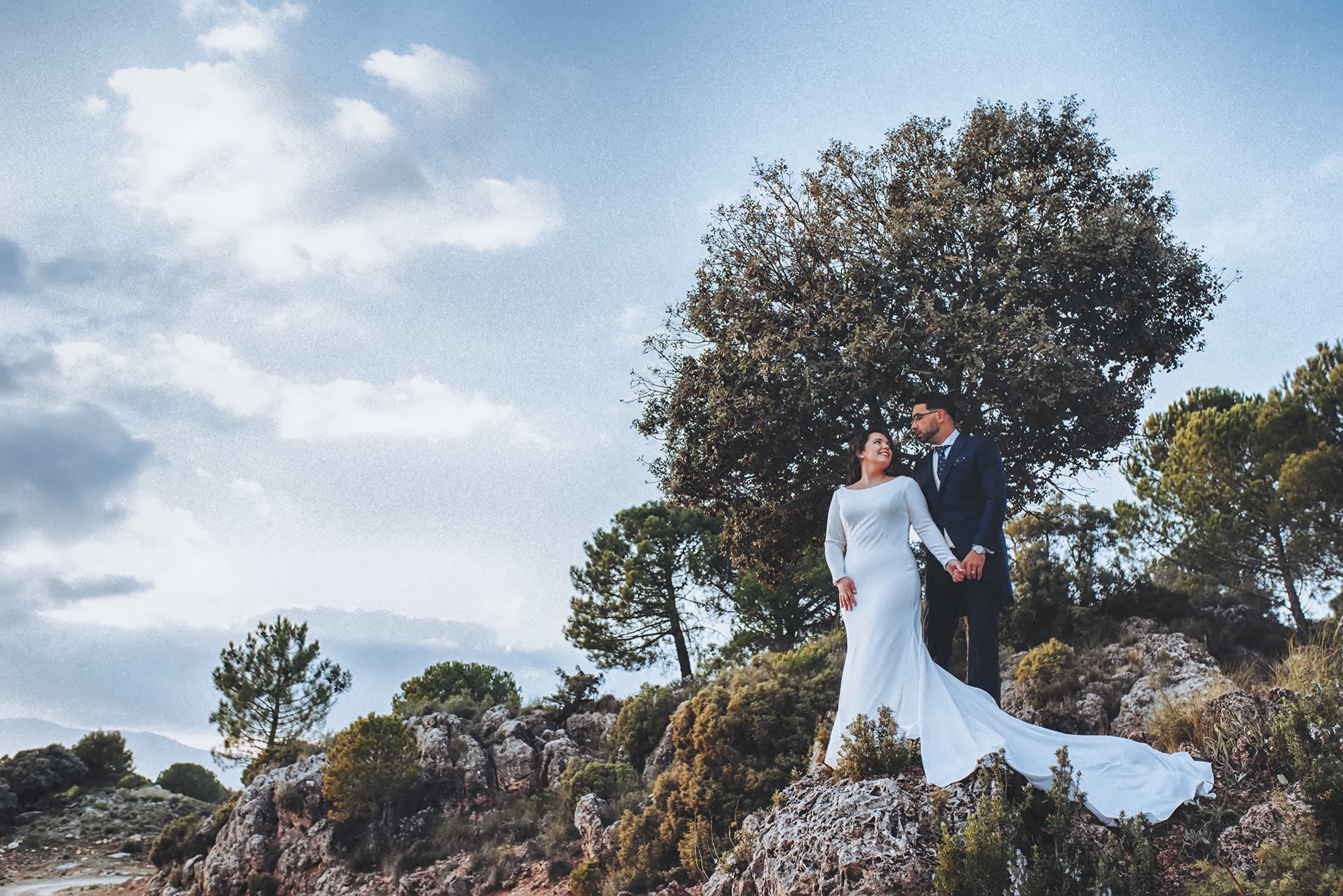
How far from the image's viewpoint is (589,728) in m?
20.2

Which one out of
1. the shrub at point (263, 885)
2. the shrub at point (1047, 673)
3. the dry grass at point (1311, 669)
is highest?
the shrub at point (1047, 673)

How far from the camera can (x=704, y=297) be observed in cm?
1516

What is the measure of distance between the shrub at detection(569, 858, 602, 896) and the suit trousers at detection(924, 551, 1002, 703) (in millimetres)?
6809

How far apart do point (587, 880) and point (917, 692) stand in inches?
302

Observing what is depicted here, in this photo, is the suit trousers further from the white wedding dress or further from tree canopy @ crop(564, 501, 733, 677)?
tree canopy @ crop(564, 501, 733, 677)

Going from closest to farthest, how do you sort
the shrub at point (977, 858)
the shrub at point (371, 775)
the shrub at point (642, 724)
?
the shrub at point (977, 858) → the shrub at point (642, 724) → the shrub at point (371, 775)

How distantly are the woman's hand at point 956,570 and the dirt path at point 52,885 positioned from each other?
27609 mm

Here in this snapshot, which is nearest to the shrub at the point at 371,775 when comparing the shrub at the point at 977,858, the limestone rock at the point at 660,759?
the limestone rock at the point at 660,759

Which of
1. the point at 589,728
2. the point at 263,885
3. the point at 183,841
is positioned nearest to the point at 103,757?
the point at 183,841

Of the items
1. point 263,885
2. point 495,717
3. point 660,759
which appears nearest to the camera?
point 660,759

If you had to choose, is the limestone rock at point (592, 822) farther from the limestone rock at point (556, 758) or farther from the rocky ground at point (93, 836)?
the rocky ground at point (93, 836)

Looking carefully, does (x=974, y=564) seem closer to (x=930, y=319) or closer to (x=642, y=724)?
(x=930, y=319)

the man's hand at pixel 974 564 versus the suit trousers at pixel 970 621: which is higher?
the man's hand at pixel 974 564

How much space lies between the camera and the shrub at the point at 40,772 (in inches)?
1326
